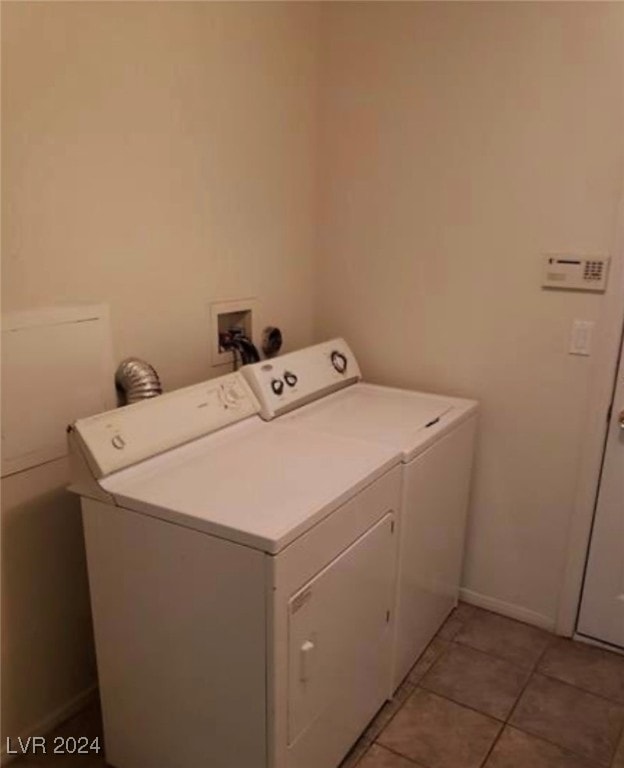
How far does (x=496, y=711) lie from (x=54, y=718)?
137 centimetres

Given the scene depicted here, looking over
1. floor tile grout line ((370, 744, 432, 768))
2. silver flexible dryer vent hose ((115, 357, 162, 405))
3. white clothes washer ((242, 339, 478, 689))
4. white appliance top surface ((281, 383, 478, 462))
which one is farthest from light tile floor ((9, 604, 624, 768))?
silver flexible dryer vent hose ((115, 357, 162, 405))

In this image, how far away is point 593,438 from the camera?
85.5 inches

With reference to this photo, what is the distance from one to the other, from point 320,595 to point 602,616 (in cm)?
137

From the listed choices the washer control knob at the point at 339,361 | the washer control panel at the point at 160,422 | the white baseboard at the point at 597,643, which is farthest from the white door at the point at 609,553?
the washer control panel at the point at 160,422

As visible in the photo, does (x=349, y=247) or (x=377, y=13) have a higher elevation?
(x=377, y=13)

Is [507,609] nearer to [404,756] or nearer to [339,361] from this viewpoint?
[404,756]

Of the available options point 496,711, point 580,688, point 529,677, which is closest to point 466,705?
point 496,711

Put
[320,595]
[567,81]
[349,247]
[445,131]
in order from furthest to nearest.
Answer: [349,247] < [445,131] < [567,81] < [320,595]

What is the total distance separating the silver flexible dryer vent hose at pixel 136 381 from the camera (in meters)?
1.83

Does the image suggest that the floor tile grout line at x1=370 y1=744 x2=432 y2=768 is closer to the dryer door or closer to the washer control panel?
the dryer door

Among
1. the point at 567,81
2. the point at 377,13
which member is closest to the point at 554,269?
the point at 567,81

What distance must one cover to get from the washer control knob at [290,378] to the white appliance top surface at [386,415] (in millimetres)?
101

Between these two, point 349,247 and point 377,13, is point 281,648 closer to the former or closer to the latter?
point 349,247

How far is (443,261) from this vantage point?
2359mm
